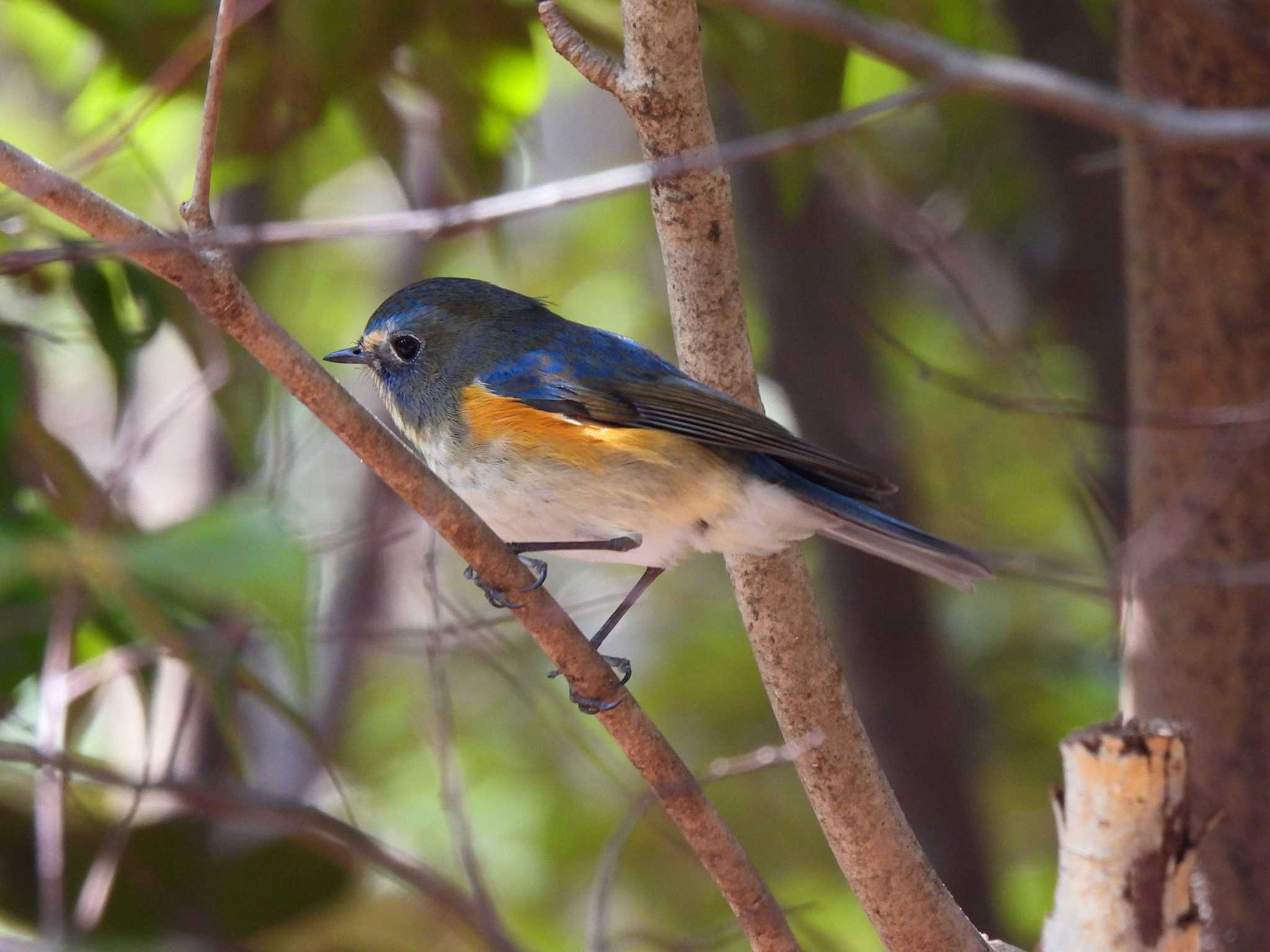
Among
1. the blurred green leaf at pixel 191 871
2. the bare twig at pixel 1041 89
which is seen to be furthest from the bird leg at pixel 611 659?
the blurred green leaf at pixel 191 871

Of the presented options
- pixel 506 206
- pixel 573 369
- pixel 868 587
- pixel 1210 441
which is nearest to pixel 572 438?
pixel 573 369

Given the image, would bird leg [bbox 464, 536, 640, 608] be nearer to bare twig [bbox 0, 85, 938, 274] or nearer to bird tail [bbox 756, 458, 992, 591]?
bird tail [bbox 756, 458, 992, 591]

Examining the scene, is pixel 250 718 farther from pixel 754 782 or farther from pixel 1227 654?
pixel 1227 654

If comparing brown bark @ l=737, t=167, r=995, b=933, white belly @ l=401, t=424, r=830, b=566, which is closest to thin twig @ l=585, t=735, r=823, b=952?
white belly @ l=401, t=424, r=830, b=566

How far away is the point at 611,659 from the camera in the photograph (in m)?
2.53

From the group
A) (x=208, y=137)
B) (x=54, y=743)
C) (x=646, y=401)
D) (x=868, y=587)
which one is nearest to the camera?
(x=208, y=137)

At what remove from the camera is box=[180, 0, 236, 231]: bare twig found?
5.80ft

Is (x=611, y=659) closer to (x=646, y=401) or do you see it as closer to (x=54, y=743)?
(x=646, y=401)

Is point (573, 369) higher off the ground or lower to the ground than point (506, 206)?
higher

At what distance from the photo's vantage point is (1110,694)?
4.35 metres

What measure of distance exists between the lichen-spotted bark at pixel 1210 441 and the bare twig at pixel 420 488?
153 cm

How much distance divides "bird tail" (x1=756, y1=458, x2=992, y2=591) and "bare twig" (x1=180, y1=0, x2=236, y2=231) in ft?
4.03

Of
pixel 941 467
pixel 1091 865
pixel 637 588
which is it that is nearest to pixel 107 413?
pixel 941 467

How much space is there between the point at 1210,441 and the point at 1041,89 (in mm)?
A: 1953
